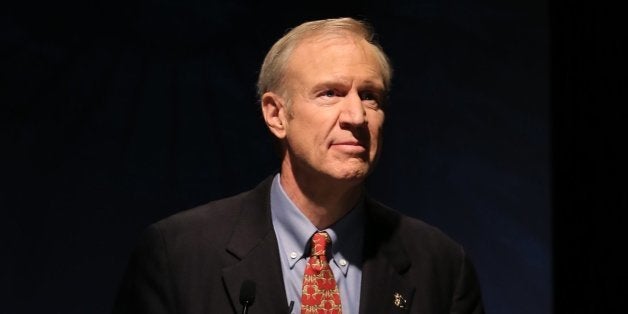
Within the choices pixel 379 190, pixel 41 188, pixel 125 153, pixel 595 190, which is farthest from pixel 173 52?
pixel 595 190

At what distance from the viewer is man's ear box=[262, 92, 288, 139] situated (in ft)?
8.34

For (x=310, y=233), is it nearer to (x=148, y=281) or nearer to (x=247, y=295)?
(x=247, y=295)

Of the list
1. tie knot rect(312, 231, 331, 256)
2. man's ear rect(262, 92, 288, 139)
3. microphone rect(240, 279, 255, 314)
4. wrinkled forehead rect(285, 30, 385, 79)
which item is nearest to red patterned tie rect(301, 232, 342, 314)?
tie knot rect(312, 231, 331, 256)

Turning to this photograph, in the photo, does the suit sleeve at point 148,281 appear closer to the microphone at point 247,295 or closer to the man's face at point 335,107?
the microphone at point 247,295

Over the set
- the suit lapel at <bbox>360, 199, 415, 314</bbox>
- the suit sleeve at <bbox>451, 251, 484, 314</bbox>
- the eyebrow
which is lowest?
the suit sleeve at <bbox>451, 251, 484, 314</bbox>

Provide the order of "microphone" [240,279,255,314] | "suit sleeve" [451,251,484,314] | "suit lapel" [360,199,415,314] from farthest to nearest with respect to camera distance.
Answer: "suit sleeve" [451,251,484,314] < "suit lapel" [360,199,415,314] < "microphone" [240,279,255,314]

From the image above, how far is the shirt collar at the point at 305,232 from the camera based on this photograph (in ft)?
8.26

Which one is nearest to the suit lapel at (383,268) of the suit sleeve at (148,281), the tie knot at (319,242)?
the tie knot at (319,242)

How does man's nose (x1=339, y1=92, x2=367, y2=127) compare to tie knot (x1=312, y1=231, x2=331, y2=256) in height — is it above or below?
above

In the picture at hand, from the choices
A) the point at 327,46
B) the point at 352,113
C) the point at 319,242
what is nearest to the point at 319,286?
the point at 319,242

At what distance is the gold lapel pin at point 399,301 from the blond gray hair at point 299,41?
45 centimetres

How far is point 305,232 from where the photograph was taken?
99.0 inches

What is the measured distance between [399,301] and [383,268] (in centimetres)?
8

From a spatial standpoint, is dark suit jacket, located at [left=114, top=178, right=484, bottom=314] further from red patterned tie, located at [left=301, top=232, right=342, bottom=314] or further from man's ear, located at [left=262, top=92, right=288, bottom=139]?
man's ear, located at [left=262, top=92, right=288, bottom=139]
